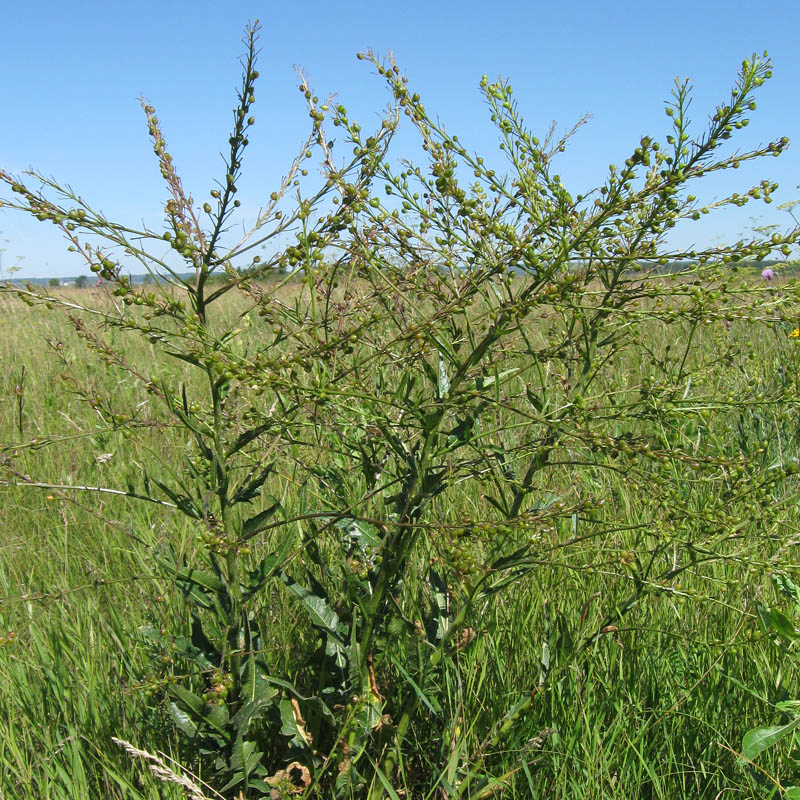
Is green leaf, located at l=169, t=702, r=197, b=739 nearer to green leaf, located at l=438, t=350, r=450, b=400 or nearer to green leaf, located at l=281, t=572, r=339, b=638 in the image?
green leaf, located at l=281, t=572, r=339, b=638

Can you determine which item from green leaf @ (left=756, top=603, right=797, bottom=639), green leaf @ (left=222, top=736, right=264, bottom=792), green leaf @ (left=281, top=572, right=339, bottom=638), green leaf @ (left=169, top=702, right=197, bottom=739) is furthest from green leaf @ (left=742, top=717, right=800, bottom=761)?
green leaf @ (left=169, top=702, right=197, bottom=739)

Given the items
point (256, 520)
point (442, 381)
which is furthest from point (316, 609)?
point (442, 381)

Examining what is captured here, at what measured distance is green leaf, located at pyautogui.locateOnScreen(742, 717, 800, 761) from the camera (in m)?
1.47

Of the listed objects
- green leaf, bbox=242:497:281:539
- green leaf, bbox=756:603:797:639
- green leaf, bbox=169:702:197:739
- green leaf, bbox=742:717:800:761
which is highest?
green leaf, bbox=242:497:281:539

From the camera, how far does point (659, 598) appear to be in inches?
85.1

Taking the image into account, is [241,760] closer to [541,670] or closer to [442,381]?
[541,670]

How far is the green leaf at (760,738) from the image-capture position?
1.47 meters

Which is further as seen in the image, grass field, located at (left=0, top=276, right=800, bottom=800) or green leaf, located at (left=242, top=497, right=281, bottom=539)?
grass field, located at (left=0, top=276, right=800, bottom=800)

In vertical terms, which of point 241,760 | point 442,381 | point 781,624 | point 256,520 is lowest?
point 241,760

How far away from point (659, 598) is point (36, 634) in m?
1.81

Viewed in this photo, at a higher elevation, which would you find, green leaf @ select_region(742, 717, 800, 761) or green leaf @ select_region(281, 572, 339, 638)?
green leaf @ select_region(281, 572, 339, 638)

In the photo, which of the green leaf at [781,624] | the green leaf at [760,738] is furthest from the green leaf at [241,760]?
the green leaf at [781,624]

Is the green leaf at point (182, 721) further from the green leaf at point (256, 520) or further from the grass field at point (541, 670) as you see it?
the green leaf at point (256, 520)

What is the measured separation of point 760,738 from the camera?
149 centimetres
